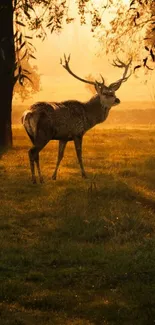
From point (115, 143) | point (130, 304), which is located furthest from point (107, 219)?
point (115, 143)

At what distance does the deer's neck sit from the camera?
16766 millimetres

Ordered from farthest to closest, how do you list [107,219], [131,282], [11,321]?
1. [107,219]
2. [131,282]
3. [11,321]

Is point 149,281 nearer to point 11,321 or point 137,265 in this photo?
point 137,265

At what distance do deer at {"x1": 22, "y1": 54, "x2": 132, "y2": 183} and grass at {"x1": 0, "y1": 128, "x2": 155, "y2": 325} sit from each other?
3.47 ft

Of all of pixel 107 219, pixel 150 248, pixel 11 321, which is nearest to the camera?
pixel 11 321

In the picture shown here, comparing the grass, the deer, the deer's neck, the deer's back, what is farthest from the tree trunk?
the deer's back

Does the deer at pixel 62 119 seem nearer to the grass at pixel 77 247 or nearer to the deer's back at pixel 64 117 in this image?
the deer's back at pixel 64 117

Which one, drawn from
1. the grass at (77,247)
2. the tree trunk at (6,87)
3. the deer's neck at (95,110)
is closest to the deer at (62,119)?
the deer's neck at (95,110)

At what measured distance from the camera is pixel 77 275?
29.0 ft

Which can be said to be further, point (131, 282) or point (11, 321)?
point (131, 282)

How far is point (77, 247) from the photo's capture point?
33.1 ft

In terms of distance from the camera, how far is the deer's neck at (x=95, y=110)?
16766 millimetres

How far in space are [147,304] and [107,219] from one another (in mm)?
4126

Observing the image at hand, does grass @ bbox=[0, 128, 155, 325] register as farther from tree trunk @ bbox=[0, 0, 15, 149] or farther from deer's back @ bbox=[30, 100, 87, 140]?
tree trunk @ bbox=[0, 0, 15, 149]
